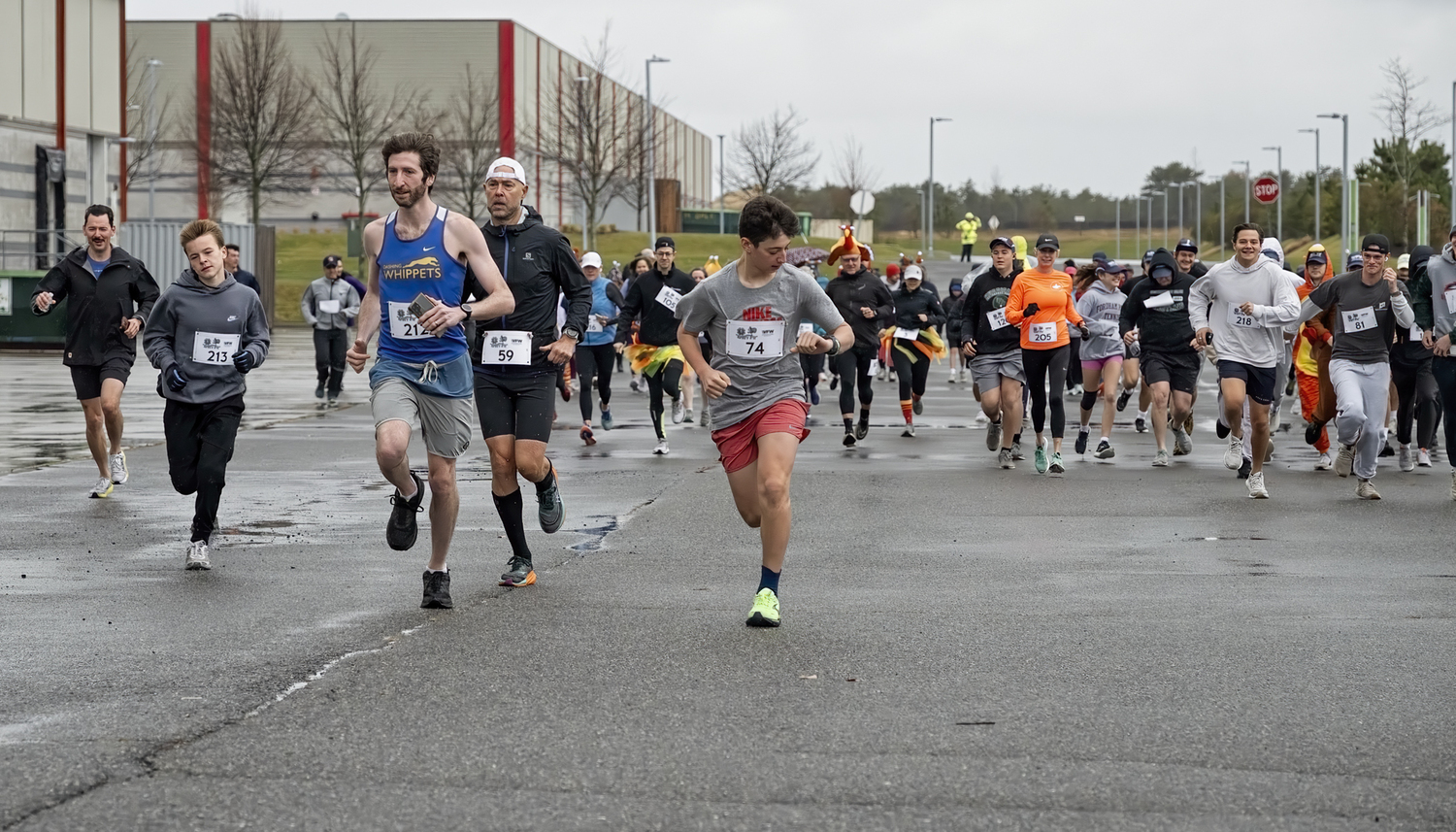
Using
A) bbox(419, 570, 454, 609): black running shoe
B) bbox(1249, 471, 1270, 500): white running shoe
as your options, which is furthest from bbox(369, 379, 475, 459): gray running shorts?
bbox(1249, 471, 1270, 500): white running shoe

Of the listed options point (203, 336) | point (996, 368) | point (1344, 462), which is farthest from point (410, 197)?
point (1344, 462)

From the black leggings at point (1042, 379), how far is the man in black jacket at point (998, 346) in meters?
0.19

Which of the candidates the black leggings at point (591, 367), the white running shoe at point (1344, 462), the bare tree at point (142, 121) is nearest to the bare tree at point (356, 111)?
the bare tree at point (142, 121)

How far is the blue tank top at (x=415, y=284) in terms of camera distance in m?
7.63

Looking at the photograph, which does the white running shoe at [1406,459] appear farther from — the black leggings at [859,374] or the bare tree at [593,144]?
the bare tree at [593,144]

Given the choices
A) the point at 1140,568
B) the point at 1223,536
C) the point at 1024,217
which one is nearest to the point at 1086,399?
the point at 1223,536

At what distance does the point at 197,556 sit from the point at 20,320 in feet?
92.8

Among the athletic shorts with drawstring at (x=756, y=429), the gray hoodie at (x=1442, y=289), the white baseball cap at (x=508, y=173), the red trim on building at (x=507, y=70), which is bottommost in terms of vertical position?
the athletic shorts with drawstring at (x=756, y=429)

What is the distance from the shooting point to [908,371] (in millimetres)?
19109

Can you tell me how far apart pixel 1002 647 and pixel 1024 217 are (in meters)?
127

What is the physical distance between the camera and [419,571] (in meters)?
8.92

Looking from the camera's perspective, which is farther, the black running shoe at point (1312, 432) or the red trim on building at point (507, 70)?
the red trim on building at point (507, 70)

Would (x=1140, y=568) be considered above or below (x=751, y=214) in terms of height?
below

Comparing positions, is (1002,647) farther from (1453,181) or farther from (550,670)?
(1453,181)
